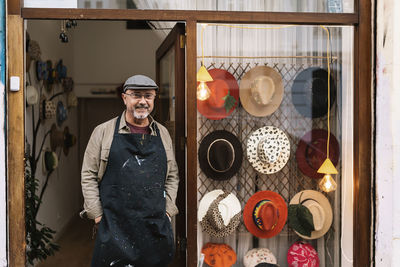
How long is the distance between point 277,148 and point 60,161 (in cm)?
349

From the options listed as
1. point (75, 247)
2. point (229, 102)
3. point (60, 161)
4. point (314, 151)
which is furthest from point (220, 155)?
point (60, 161)

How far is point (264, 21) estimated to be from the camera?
3000mm

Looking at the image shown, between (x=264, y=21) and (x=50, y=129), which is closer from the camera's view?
(x=264, y=21)

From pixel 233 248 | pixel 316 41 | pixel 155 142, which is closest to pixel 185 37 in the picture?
pixel 155 142

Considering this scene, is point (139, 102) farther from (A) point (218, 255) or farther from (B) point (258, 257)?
(B) point (258, 257)

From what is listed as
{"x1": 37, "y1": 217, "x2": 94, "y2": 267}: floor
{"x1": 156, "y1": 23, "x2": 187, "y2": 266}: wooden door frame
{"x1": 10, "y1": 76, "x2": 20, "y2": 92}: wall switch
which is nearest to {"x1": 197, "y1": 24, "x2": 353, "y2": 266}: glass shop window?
{"x1": 156, "y1": 23, "x2": 187, "y2": 266}: wooden door frame

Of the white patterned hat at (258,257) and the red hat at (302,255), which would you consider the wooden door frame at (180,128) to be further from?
the red hat at (302,255)

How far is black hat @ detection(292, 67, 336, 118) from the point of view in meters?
3.17

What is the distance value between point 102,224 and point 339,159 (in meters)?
1.86

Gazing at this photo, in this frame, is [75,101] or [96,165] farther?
[75,101]

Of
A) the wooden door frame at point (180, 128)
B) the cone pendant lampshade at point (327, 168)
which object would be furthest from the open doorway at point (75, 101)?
the cone pendant lampshade at point (327, 168)

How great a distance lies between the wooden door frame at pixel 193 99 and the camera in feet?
9.07

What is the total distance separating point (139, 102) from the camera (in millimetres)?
2693

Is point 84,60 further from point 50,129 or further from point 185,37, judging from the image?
point 185,37
